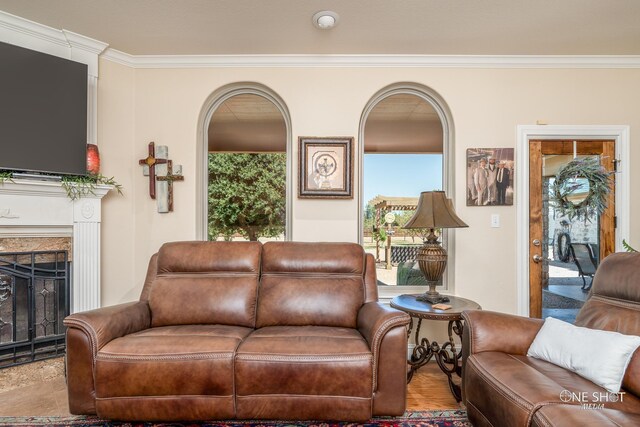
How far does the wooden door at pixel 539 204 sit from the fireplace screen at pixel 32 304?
3857mm

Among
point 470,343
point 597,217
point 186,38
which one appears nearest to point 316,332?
point 470,343

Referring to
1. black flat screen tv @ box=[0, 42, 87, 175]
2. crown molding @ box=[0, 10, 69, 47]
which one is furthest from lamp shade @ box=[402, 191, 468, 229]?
crown molding @ box=[0, 10, 69, 47]

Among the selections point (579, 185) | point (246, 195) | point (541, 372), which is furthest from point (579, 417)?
point (246, 195)

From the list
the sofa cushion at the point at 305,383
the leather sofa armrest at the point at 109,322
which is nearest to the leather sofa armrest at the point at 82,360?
the leather sofa armrest at the point at 109,322

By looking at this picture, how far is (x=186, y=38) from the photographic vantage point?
2.59 meters

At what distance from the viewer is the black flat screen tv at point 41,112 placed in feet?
7.39

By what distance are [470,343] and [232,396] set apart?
4.27ft

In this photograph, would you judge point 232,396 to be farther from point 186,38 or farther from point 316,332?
point 186,38

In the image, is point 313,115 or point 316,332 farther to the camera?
point 313,115

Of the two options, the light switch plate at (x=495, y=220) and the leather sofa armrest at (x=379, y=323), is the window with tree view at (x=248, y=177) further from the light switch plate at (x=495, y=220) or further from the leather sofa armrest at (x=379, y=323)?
the light switch plate at (x=495, y=220)

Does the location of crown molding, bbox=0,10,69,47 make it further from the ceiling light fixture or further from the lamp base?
the lamp base

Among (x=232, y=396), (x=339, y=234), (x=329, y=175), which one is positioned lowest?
(x=232, y=396)

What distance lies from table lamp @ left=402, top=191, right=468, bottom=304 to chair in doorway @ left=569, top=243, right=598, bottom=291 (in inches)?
52.0

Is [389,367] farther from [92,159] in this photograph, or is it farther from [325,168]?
[92,159]
